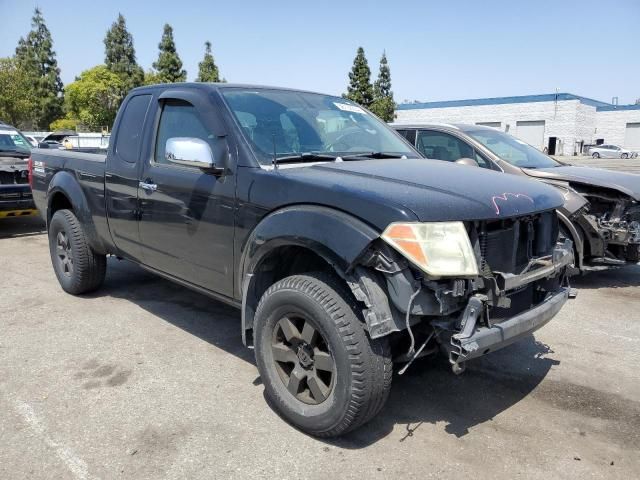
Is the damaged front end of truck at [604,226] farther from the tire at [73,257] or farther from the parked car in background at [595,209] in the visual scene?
the tire at [73,257]

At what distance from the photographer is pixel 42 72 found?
57.1 meters

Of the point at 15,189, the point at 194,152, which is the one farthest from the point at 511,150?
the point at 15,189

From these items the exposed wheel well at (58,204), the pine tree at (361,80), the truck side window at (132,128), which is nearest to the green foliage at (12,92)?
the pine tree at (361,80)

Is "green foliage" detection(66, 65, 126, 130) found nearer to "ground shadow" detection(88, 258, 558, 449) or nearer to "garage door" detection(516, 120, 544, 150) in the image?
"garage door" detection(516, 120, 544, 150)

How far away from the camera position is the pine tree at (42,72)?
55969 millimetres

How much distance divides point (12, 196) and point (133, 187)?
5603 millimetres

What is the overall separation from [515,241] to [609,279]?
14.2 feet

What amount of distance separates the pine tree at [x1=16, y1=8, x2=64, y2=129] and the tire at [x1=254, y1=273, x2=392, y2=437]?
2399 inches

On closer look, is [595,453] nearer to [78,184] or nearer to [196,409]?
[196,409]

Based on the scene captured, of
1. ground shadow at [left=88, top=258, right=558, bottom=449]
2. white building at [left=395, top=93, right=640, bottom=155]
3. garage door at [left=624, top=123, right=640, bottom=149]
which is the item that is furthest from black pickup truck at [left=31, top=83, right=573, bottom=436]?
garage door at [left=624, top=123, right=640, bottom=149]

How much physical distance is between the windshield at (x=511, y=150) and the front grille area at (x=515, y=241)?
3.50 meters

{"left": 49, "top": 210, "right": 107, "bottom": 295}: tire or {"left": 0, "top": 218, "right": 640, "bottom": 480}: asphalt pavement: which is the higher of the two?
{"left": 49, "top": 210, "right": 107, "bottom": 295}: tire

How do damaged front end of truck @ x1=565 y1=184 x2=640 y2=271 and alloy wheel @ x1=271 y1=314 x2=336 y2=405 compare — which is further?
damaged front end of truck @ x1=565 y1=184 x2=640 y2=271

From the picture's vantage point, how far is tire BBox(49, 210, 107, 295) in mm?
5082
